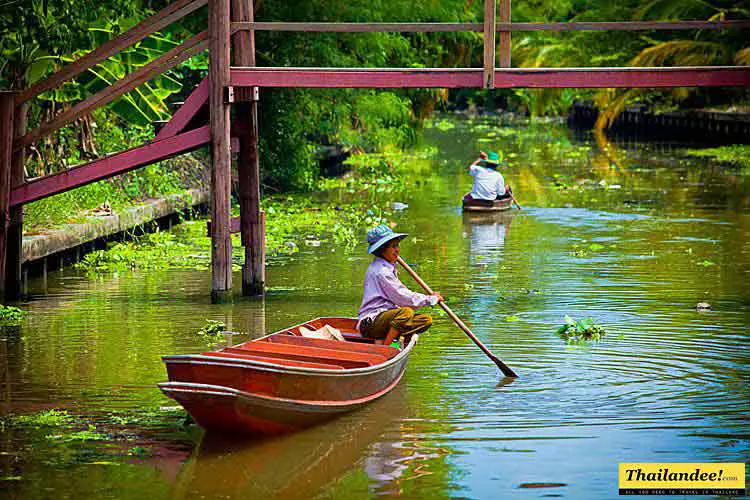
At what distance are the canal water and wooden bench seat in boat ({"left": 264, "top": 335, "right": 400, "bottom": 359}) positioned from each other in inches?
16.0

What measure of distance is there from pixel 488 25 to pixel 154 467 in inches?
300

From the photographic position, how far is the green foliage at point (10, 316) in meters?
14.9

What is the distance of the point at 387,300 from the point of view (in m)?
12.2

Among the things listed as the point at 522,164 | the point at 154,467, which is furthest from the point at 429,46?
the point at 154,467

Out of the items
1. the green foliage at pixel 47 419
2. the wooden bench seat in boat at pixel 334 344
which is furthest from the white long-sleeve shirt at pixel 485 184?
the green foliage at pixel 47 419

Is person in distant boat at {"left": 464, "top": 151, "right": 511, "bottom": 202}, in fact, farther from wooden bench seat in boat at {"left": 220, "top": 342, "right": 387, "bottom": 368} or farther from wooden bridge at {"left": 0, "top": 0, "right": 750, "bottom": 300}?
wooden bench seat in boat at {"left": 220, "top": 342, "right": 387, "bottom": 368}

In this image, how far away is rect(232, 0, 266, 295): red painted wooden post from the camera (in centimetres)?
1622

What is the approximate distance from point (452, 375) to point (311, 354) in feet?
5.67

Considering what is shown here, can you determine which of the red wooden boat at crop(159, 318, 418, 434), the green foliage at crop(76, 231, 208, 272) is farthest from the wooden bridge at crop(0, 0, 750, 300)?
the red wooden boat at crop(159, 318, 418, 434)

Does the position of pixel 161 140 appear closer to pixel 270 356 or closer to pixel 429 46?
pixel 270 356

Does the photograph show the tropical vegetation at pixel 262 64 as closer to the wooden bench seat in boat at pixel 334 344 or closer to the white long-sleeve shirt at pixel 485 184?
the white long-sleeve shirt at pixel 485 184

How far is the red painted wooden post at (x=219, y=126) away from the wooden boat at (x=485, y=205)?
1061cm

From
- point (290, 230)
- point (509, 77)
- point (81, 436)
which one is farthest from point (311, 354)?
point (290, 230)

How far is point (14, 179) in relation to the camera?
1595cm
